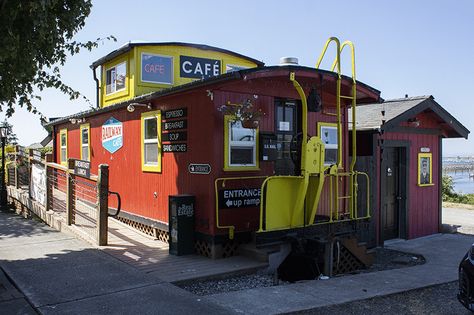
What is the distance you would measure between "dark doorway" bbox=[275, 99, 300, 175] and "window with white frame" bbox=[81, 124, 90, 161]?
649 cm

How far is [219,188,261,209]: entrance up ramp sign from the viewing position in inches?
302

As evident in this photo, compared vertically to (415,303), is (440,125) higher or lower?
higher

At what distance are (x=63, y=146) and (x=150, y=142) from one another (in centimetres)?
750

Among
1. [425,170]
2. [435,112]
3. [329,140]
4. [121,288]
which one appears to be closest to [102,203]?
[121,288]

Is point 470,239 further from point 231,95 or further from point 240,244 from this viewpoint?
point 231,95

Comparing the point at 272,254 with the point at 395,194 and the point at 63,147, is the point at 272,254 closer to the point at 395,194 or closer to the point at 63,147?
the point at 395,194

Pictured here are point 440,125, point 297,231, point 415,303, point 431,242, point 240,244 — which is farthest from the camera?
point 440,125

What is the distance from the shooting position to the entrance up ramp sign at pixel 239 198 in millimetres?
7672

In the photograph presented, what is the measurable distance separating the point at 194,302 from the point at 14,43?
11.7 feet

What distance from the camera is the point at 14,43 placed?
505 centimetres

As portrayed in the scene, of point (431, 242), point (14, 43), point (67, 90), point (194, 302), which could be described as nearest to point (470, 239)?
point (431, 242)

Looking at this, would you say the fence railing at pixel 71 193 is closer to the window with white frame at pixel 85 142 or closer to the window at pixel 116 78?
the window with white frame at pixel 85 142

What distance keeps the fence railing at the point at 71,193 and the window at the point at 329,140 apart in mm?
4353

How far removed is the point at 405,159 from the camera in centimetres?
1127
